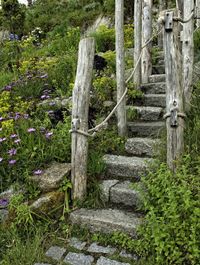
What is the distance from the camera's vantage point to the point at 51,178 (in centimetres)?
405

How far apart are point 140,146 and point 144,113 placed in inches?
32.7

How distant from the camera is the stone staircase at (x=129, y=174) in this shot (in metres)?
3.73

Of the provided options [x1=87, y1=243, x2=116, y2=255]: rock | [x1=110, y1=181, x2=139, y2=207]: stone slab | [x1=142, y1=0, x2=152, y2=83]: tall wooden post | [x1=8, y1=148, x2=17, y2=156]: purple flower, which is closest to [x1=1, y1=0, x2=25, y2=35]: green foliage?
[x1=142, y1=0, x2=152, y2=83]: tall wooden post

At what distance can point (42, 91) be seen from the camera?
20.6ft

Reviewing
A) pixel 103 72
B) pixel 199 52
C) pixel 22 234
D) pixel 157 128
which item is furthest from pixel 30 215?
pixel 199 52

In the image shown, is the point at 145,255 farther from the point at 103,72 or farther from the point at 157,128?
the point at 103,72

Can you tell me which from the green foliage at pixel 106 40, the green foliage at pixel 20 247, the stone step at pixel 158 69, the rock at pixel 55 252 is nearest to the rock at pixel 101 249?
the rock at pixel 55 252

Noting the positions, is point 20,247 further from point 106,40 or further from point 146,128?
point 106,40

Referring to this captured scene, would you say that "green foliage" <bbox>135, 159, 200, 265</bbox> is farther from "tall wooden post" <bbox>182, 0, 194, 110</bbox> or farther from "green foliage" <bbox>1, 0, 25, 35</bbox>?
"green foliage" <bbox>1, 0, 25, 35</bbox>

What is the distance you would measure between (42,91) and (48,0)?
8562mm

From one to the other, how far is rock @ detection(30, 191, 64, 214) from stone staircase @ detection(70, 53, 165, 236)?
0.72 feet

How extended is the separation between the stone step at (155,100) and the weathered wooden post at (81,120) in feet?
5.88

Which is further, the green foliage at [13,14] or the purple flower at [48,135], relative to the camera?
the green foliage at [13,14]

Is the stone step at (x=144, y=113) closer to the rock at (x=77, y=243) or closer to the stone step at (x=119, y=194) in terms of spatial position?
the stone step at (x=119, y=194)
